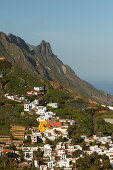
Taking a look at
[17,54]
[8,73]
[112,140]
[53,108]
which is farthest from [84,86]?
[112,140]

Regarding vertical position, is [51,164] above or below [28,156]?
below

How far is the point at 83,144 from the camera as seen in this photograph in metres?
50.8

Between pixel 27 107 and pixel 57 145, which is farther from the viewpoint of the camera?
pixel 27 107

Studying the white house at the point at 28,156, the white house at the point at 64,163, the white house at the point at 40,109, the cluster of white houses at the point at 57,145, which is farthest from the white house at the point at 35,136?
the white house at the point at 40,109

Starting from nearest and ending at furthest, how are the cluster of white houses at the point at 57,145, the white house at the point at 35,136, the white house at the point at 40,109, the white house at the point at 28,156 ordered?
the cluster of white houses at the point at 57,145 < the white house at the point at 28,156 < the white house at the point at 35,136 < the white house at the point at 40,109

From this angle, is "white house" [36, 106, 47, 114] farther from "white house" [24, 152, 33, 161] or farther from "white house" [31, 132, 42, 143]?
"white house" [24, 152, 33, 161]

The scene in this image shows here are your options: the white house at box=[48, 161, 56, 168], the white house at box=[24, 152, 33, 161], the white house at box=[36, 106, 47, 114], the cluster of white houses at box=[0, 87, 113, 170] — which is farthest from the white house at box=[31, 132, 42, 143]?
the white house at box=[36, 106, 47, 114]

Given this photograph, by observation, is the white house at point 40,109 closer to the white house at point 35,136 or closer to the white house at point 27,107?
the white house at point 27,107

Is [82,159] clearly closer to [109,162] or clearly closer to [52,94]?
[109,162]

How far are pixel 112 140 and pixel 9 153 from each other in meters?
17.1

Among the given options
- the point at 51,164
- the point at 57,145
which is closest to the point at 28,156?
the point at 51,164

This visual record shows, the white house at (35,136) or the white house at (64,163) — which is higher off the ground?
the white house at (35,136)

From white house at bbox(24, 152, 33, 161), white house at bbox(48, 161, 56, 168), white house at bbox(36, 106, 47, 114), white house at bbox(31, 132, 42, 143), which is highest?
white house at bbox(36, 106, 47, 114)

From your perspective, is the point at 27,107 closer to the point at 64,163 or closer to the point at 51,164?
the point at 51,164
